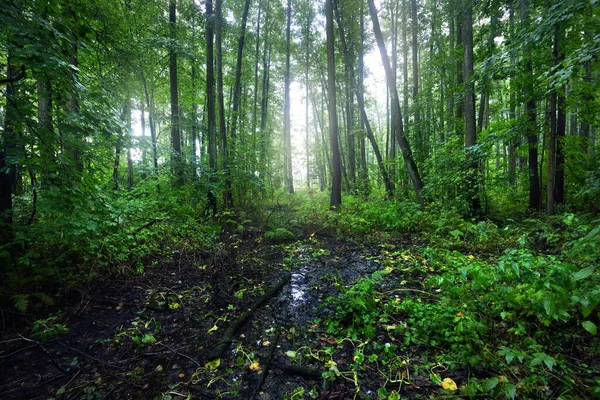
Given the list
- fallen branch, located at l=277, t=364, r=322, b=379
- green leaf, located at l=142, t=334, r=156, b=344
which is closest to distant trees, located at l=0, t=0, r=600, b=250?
green leaf, located at l=142, t=334, r=156, b=344

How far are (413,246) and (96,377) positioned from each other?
5.53 m

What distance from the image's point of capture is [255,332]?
110 inches

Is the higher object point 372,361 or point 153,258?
point 153,258

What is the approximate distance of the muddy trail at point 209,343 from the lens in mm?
2002

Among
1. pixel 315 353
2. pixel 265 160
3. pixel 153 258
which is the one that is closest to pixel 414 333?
pixel 315 353

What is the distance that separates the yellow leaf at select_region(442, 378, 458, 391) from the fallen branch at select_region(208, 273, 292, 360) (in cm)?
203

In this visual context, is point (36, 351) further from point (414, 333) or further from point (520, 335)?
point (520, 335)

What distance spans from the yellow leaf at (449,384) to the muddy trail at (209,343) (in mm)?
78

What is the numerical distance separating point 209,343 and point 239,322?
15.3 inches

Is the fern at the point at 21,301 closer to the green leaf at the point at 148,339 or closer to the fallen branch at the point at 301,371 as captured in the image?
the green leaf at the point at 148,339

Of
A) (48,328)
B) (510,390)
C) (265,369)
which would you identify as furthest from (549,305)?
(48,328)

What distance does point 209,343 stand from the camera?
2607 millimetres

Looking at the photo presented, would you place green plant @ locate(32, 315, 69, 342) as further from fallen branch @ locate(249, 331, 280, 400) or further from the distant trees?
fallen branch @ locate(249, 331, 280, 400)

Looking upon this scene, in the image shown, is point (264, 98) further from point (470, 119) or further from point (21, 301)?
point (21, 301)
